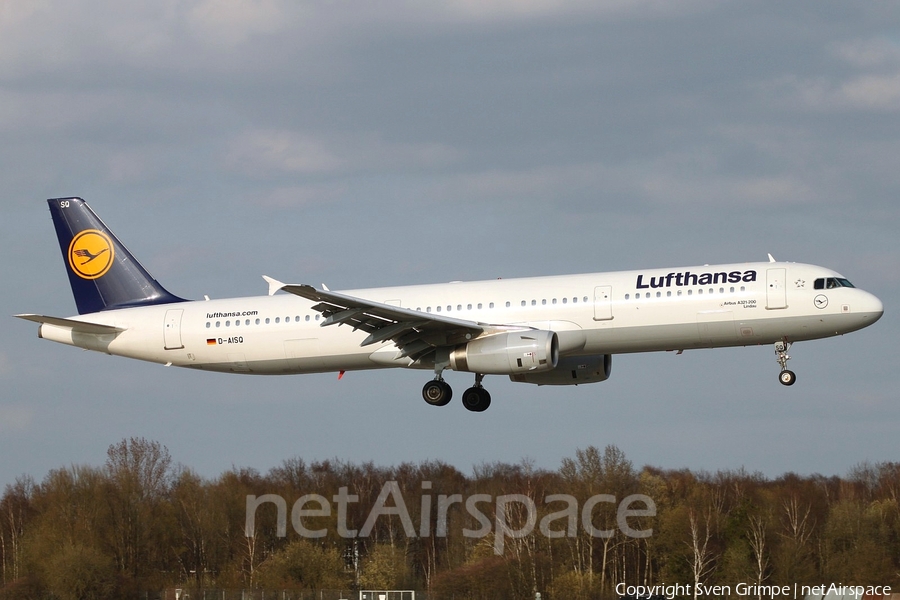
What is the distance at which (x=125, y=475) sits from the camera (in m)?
72.9

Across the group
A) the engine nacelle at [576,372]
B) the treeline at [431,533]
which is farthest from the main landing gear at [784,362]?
the treeline at [431,533]

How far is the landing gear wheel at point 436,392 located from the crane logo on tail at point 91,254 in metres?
14.1

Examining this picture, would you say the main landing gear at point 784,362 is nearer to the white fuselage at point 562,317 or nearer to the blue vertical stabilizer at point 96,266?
the white fuselage at point 562,317

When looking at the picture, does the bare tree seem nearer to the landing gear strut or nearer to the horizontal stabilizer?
the landing gear strut

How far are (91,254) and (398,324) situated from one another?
581 inches

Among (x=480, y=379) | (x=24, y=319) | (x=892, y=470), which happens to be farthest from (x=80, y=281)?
(x=892, y=470)

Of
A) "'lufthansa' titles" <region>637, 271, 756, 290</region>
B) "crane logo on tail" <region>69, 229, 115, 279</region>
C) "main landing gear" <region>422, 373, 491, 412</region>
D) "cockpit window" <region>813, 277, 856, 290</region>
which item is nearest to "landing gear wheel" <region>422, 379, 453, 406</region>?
"main landing gear" <region>422, 373, 491, 412</region>

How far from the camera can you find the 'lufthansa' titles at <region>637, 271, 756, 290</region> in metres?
41.9

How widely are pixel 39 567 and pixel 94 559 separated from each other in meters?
4.01

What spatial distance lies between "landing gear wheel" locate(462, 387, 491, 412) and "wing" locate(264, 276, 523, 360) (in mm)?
2556

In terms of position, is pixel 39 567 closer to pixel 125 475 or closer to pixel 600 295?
pixel 125 475

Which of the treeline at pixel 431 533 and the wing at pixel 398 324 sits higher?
the wing at pixel 398 324

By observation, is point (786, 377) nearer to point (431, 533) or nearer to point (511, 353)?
point (511, 353)

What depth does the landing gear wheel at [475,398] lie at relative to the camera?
46406 millimetres
